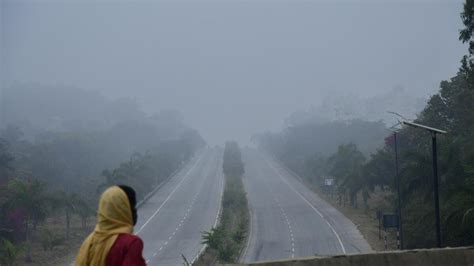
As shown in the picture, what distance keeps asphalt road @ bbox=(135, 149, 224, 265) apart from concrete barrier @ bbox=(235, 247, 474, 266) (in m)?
21.2

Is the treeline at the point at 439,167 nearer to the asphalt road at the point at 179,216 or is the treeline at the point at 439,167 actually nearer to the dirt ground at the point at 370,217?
the dirt ground at the point at 370,217

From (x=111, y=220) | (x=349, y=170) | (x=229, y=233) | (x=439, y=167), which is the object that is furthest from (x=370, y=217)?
(x=111, y=220)

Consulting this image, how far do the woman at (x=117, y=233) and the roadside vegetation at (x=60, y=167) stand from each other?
2135cm

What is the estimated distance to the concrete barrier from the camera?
7.95 metres

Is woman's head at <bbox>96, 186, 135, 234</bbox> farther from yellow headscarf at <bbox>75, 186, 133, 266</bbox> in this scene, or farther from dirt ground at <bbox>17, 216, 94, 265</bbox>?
dirt ground at <bbox>17, 216, 94, 265</bbox>

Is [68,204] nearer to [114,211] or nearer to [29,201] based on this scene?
[29,201]

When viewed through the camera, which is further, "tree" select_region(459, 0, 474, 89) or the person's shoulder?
"tree" select_region(459, 0, 474, 89)

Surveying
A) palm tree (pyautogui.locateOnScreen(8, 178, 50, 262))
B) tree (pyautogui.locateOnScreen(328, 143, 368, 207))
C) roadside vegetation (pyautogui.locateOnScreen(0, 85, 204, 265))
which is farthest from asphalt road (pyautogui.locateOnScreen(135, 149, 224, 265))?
tree (pyautogui.locateOnScreen(328, 143, 368, 207))

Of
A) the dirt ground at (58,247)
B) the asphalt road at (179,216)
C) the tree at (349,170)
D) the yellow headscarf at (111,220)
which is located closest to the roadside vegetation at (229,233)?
the asphalt road at (179,216)

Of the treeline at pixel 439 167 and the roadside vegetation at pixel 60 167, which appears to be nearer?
the treeline at pixel 439 167

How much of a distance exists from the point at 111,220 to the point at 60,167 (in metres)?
55.3

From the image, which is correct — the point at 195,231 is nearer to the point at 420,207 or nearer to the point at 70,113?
the point at 420,207

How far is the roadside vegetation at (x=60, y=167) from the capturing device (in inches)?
1284

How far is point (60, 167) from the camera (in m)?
57.0
